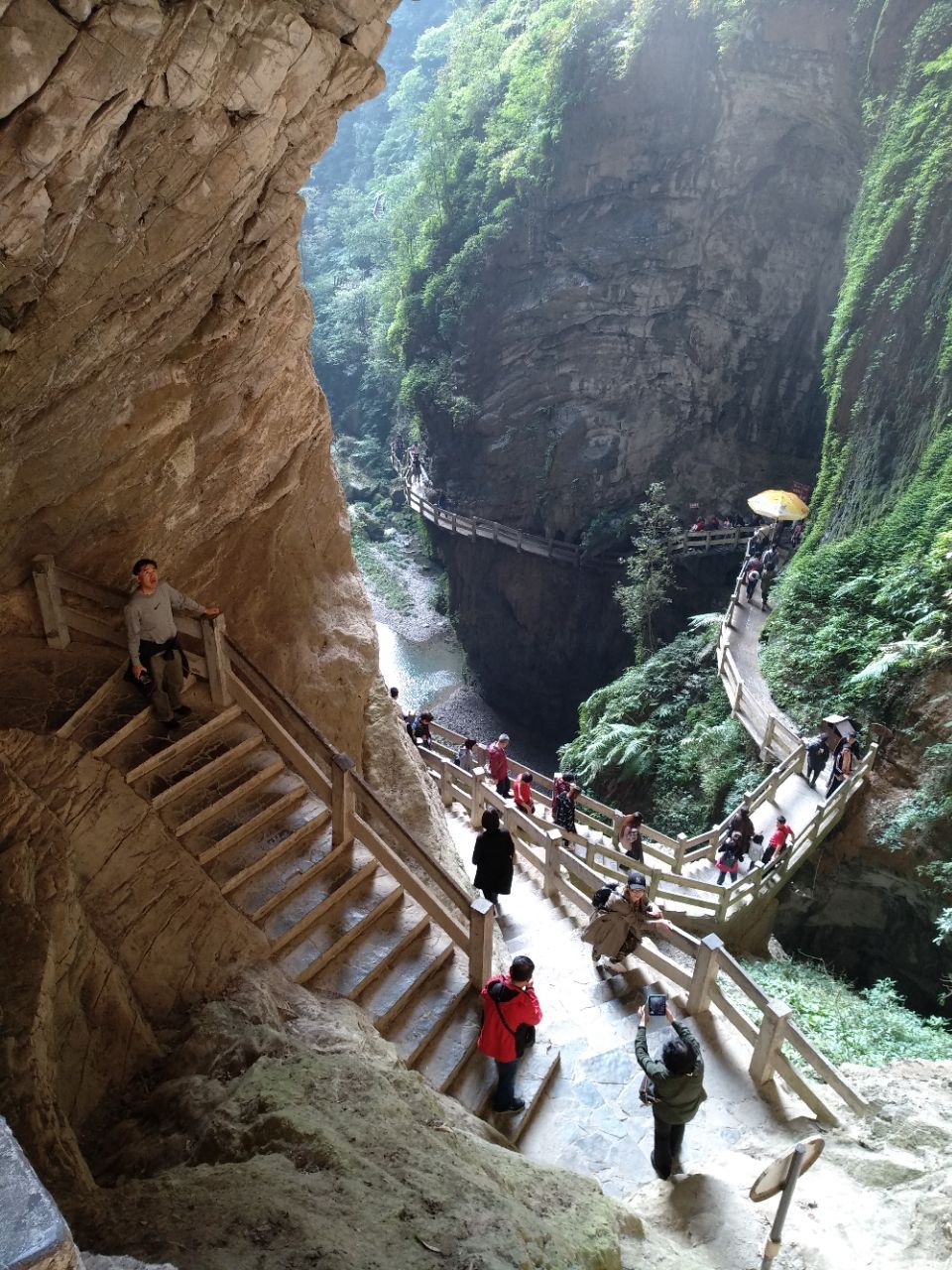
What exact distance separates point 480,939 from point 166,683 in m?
3.02

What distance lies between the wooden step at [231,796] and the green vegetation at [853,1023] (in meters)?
4.94

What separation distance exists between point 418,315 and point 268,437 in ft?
86.6

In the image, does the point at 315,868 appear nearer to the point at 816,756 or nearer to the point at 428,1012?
the point at 428,1012

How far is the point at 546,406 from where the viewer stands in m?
29.7

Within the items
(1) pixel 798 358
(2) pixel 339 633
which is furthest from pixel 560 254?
(2) pixel 339 633

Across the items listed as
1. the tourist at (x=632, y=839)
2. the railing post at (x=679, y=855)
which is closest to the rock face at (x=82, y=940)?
the tourist at (x=632, y=839)

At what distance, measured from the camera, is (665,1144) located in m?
5.30

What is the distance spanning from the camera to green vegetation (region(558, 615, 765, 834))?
52.8 ft

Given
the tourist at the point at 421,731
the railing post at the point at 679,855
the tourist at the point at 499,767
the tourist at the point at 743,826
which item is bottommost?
the tourist at the point at 421,731

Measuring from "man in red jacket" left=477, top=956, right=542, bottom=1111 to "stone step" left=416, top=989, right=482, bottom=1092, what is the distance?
19cm

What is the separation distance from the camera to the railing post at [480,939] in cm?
590

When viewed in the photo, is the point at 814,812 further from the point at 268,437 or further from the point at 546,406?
the point at 546,406

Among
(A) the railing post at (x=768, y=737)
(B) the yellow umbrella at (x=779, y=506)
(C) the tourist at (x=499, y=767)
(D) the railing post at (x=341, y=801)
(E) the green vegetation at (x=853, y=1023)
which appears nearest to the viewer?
(D) the railing post at (x=341, y=801)

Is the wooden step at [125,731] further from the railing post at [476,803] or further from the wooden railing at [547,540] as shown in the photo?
the wooden railing at [547,540]
